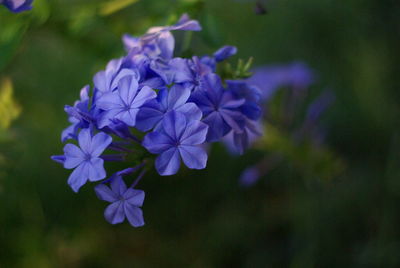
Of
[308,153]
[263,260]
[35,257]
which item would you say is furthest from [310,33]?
[35,257]

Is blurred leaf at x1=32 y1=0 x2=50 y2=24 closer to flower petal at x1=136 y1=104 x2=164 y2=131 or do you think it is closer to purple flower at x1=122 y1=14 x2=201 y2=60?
purple flower at x1=122 y1=14 x2=201 y2=60

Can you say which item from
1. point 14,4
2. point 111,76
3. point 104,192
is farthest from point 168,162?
point 14,4

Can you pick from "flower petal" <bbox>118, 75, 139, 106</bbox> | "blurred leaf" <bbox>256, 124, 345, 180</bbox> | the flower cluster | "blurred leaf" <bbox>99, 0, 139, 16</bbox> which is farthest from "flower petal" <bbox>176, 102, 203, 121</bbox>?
"blurred leaf" <bbox>256, 124, 345, 180</bbox>

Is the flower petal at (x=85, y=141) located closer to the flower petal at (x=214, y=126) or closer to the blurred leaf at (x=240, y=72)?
the flower petal at (x=214, y=126)

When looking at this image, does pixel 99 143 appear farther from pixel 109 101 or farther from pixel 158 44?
pixel 158 44

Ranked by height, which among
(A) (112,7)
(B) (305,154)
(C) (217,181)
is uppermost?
(A) (112,7)

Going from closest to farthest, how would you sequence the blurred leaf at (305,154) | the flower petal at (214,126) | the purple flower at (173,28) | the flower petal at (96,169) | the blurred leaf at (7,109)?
1. the flower petal at (96,169)
2. the flower petal at (214,126)
3. the purple flower at (173,28)
4. the blurred leaf at (7,109)
5. the blurred leaf at (305,154)

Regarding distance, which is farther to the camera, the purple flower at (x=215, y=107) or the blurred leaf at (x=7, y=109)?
the blurred leaf at (x=7, y=109)

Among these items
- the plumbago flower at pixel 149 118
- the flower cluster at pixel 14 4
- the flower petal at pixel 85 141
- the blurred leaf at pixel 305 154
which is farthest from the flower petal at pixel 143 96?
the blurred leaf at pixel 305 154
